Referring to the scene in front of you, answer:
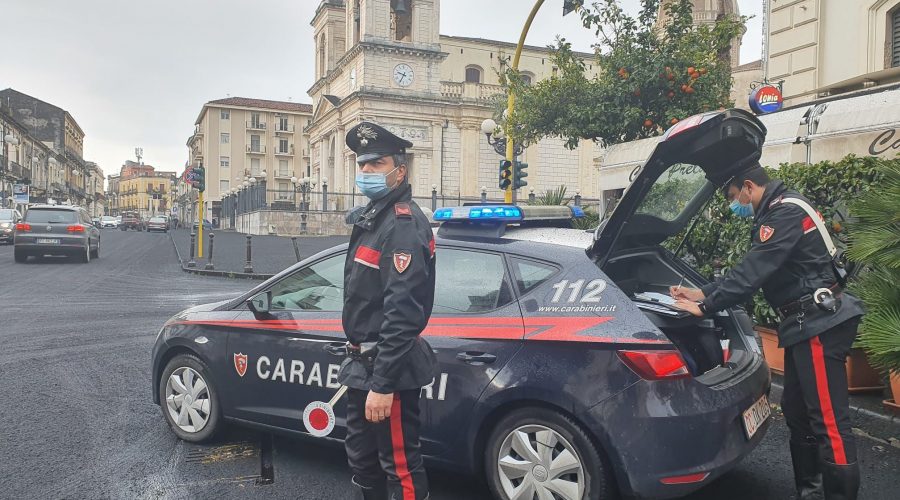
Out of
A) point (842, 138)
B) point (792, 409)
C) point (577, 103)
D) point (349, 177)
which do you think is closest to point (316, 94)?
point (349, 177)

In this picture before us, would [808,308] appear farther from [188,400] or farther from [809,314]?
[188,400]

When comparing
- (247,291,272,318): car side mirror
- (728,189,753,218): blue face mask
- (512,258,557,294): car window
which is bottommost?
(247,291,272,318): car side mirror

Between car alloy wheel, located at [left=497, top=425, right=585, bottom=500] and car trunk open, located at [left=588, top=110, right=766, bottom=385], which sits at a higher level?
car trunk open, located at [left=588, top=110, right=766, bottom=385]

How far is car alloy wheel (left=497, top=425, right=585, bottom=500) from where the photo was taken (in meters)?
3.11

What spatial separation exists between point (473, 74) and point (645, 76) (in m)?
47.0

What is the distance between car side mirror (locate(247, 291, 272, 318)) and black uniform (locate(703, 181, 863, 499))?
2.48 m

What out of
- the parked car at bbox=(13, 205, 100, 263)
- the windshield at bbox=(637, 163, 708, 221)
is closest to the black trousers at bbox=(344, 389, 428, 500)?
the windshield at bbox=(637, 163, 708, 221)

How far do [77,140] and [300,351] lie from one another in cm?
11761

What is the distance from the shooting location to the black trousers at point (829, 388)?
10.7ft

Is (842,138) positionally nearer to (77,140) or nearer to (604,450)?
(604,450)

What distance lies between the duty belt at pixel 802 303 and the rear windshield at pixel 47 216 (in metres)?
19.8

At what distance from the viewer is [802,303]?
333 centimetres

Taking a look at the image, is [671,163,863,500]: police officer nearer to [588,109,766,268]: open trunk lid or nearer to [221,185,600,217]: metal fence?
[588,109,766,268]: open trunk lid

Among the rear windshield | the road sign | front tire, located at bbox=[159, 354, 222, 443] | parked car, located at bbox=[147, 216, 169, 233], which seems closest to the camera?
front tire, located at bbox=[159, 354, 222, 443]
